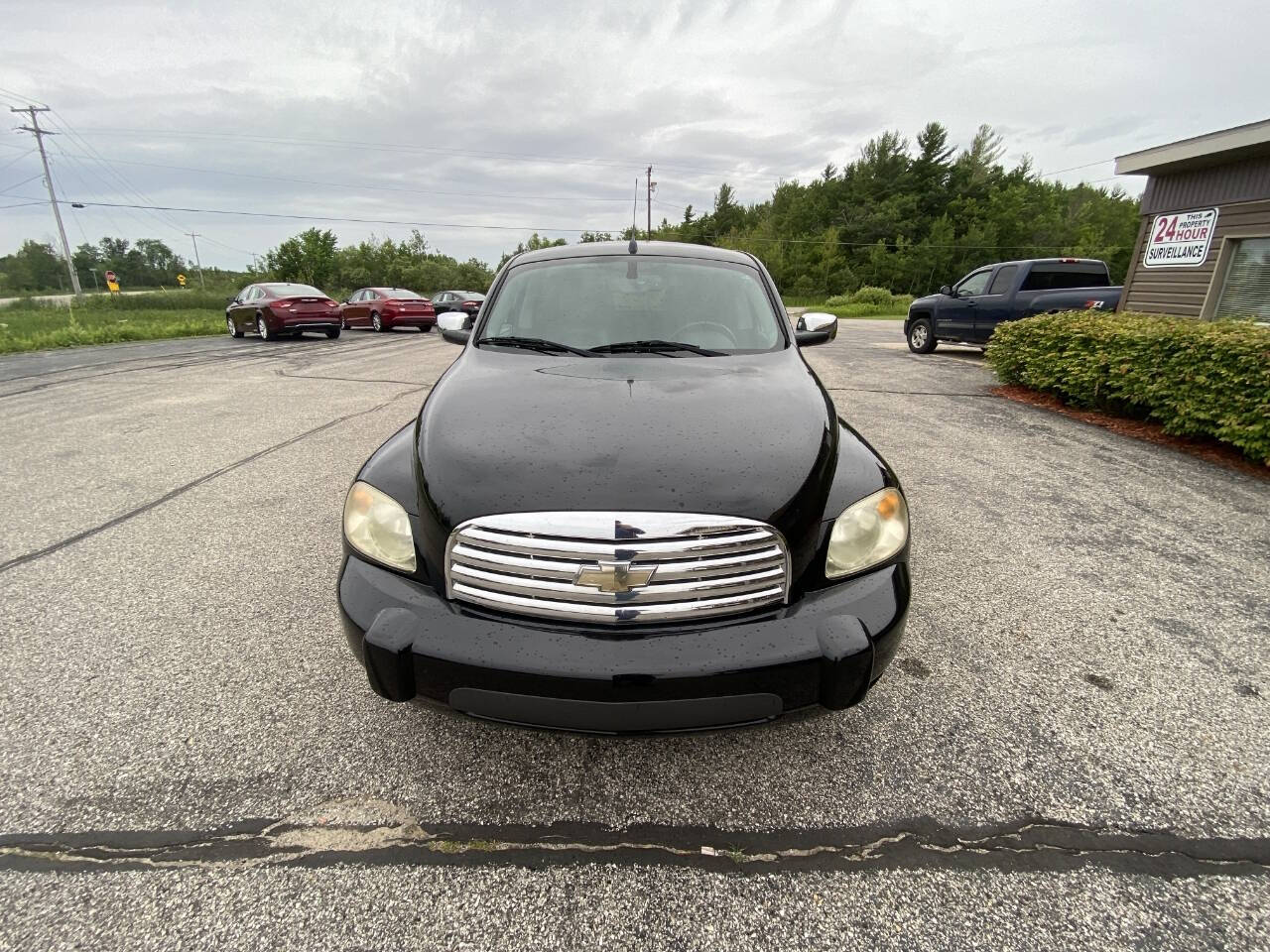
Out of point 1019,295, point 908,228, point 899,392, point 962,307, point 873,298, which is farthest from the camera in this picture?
point 908,228

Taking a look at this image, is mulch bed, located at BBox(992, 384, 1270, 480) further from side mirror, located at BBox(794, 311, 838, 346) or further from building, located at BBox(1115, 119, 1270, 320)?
side mirror, located at BBox(794, 311, 838, 346)

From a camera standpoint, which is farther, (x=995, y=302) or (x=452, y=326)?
(x=995, y=302)

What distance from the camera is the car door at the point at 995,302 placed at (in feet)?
35.4

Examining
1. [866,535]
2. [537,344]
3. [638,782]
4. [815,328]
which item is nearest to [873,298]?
[815,328]

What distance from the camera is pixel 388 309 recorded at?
747 inches

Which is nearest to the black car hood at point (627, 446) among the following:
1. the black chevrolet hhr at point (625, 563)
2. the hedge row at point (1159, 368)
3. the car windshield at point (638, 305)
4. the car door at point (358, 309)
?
the black chevrolet hhr at point (625, 563)

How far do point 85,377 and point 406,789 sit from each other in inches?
445

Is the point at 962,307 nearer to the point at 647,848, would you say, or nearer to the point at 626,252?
the point at 626,252

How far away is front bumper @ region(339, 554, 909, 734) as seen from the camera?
59.2 inches

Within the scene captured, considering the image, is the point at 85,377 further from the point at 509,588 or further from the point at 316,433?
the point at 509,588

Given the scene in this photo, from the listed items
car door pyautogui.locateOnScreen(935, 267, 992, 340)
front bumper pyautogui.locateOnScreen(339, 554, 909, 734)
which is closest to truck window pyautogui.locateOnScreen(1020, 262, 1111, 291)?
car door pyautogui.locateOnScreen(935, 267, 992, 340)

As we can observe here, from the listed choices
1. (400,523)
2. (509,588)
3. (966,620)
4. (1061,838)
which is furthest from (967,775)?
(400,523)

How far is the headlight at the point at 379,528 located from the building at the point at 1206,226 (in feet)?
36.0

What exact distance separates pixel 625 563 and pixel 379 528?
2.76 feet
